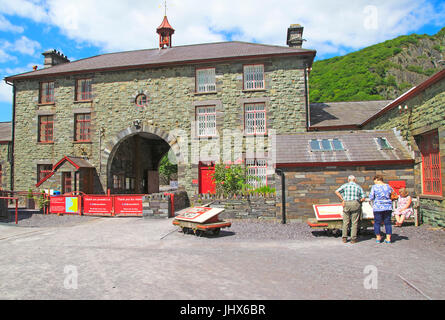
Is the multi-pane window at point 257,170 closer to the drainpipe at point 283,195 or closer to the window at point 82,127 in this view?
the drainpipe at point 283,195

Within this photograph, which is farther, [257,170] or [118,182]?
[118,182]

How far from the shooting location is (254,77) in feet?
55.7

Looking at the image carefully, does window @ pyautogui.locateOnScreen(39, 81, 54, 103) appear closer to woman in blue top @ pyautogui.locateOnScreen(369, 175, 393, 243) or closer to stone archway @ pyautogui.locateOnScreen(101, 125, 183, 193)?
stone archway @ pyautogui.locateOnScreen(101, 125, 183, 193)


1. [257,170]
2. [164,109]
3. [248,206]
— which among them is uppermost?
[164,109]

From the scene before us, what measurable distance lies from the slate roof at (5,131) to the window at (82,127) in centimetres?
506

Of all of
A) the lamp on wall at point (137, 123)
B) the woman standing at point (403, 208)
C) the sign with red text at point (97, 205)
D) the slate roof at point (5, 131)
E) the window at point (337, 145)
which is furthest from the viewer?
the slate roof at point (5, 131)

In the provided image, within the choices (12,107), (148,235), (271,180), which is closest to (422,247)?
(148,235)

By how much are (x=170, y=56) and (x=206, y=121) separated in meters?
5.07

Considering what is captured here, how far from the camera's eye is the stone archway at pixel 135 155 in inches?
698

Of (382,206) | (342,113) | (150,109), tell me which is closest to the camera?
(382,206)

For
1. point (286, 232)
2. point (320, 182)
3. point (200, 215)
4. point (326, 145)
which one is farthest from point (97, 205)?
point (326, 145)

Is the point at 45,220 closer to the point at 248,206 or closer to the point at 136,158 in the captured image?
the point at 248,206

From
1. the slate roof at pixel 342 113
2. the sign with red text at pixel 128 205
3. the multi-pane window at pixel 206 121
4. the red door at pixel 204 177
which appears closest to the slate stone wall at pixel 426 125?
the slate roof at pixel 342 113

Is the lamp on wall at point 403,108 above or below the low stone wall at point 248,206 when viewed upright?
above
